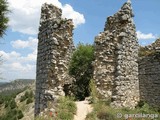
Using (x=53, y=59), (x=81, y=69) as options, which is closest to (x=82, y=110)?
(x=53, y=59)

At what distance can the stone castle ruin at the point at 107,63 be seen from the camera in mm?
13734

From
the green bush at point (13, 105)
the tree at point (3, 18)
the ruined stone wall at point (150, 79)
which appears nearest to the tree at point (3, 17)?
the tree at point (3, 18)

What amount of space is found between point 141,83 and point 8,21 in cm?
704

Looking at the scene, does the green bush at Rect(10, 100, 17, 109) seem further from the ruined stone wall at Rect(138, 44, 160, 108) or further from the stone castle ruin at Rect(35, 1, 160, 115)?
the ruined stone wall at Rect(138, 44, 160, 108)

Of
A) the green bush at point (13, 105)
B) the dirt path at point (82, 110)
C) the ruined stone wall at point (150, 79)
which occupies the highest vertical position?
the ruined stone wall at point (150, 79)

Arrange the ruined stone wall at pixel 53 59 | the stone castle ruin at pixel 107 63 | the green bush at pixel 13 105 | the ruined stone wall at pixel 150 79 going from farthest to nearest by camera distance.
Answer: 1. the green bush at pixel 13 105
2. the ruined stone wall at pixel 150 79
3. the stone castle ruin at pixel 107 63
4. the ruined stone wall at pixel 53 59

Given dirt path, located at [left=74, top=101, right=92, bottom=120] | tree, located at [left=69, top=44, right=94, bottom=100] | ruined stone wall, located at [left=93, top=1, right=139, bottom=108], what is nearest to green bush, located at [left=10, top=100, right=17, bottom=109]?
tree, located at [left=69, top=44, right=94, bottom=100]

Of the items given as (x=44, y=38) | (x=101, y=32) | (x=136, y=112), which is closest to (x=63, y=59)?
(x=44, y=38)

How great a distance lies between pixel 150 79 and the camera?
16.0 m

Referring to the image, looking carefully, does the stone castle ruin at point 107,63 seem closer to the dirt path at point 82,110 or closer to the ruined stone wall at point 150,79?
the ruined stone wall at point 150,79

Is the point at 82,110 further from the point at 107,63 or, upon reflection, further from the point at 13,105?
the point at 13,105

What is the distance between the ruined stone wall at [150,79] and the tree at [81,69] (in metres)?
2.90

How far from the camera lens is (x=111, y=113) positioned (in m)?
12.5

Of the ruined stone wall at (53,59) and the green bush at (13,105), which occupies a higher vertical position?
the ruined stone wall at (53,59)
